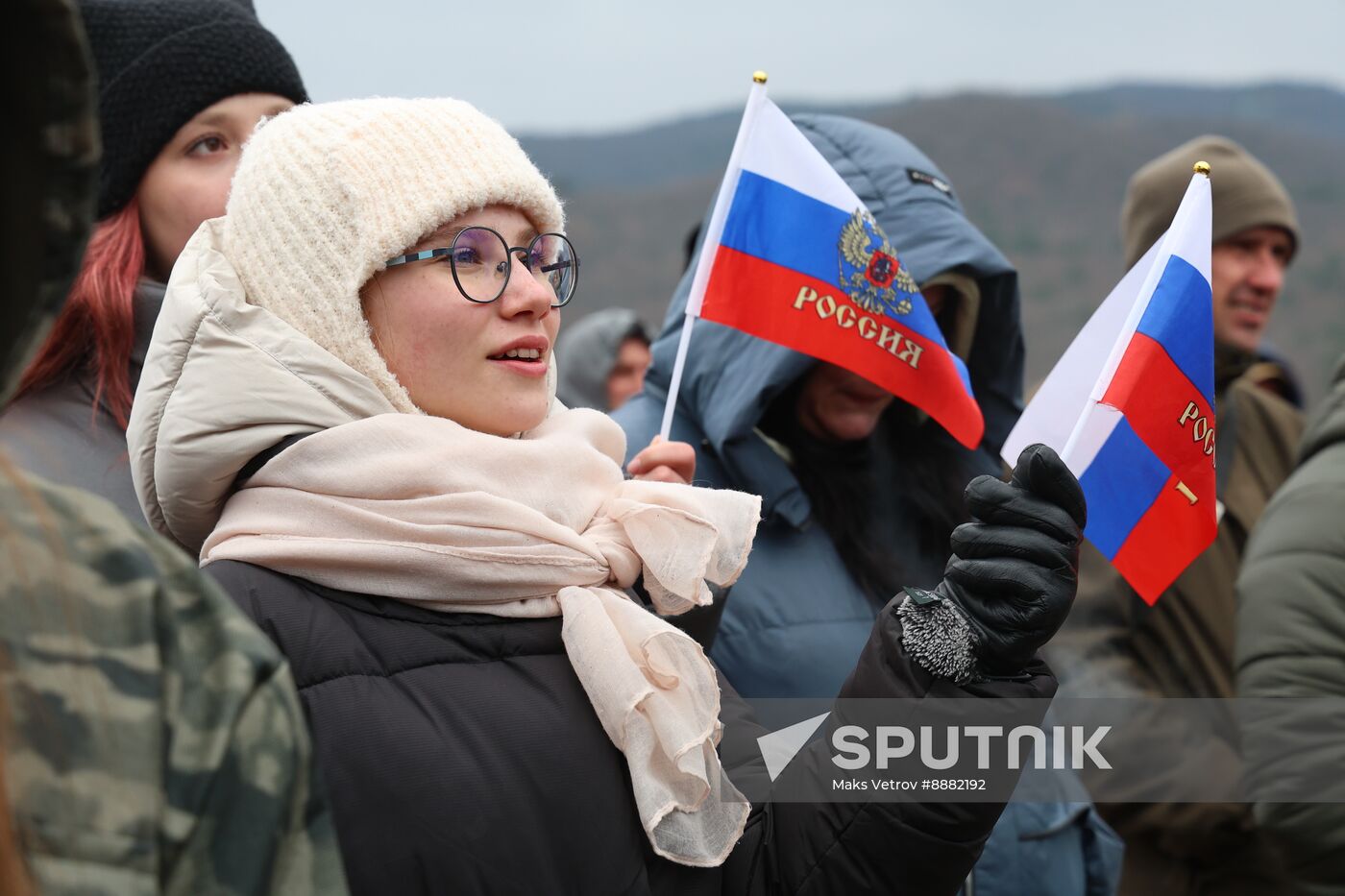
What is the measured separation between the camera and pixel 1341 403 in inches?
124

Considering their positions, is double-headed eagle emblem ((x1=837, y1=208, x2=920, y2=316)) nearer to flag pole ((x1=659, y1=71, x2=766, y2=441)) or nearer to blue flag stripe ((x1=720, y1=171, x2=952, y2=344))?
blue flag stripe ((x1=720, y1=171, x2=952, y2=344))

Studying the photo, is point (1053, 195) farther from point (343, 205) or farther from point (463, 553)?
point (463, 553)

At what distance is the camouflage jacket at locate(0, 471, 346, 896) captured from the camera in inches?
37.0

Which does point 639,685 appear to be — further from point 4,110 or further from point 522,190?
point 4,110

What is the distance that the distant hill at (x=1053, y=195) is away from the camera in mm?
11453

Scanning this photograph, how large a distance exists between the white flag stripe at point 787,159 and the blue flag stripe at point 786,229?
0.01 m

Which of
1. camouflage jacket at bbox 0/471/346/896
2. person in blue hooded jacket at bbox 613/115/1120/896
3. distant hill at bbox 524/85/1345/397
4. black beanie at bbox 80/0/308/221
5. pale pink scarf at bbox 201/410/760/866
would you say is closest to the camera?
camouflage jacket at bbox 0/471/346/896

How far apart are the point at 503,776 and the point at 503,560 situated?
0.89 ft

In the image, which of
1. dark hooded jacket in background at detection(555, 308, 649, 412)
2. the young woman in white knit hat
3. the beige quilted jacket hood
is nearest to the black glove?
the young woman in white knit hat

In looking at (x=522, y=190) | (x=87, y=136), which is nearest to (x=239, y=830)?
(x=87, y=136)

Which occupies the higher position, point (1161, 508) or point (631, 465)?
point (1161, 508)

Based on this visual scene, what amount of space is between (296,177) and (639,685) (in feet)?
2.63

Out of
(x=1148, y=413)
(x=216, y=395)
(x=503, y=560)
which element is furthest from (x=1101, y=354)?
(x=216, y=395)

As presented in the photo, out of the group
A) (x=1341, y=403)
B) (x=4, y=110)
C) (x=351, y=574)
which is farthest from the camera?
(x=1341, y=403)
